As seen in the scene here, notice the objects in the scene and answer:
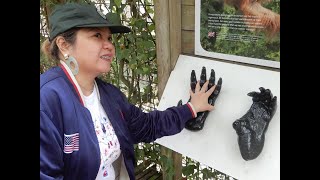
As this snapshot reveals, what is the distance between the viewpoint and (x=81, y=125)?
1.34m

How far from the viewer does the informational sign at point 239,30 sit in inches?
54.2

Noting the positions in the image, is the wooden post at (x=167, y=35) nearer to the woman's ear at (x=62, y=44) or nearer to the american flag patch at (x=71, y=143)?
the woman's ear at (x=62, y=44)

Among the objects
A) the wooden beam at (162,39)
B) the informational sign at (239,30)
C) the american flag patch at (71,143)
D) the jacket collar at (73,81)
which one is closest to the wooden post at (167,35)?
the wooden beam at (162,39)

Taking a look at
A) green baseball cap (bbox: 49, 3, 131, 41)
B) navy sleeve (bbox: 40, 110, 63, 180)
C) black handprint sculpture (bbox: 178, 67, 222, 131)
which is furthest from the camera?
black handprint sculpture (bbox: 178, 67, 222, 131)

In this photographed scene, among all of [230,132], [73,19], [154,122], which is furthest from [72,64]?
[230,132]

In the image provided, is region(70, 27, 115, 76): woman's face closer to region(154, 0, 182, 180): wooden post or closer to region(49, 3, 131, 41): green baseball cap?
region(49, 3, 131, 41): green baseball cap

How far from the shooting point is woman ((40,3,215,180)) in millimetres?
1275

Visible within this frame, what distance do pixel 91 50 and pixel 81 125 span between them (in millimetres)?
307

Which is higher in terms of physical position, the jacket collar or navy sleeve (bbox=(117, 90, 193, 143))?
the jacket collar

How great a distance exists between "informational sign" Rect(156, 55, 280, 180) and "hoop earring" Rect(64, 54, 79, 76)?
548 mm

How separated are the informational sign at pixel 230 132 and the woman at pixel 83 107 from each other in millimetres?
76

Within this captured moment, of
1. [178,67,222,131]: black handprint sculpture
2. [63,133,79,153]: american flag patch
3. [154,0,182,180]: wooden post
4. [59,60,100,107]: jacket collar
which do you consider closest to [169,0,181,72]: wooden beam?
[154,0,182,180]: wooden post
